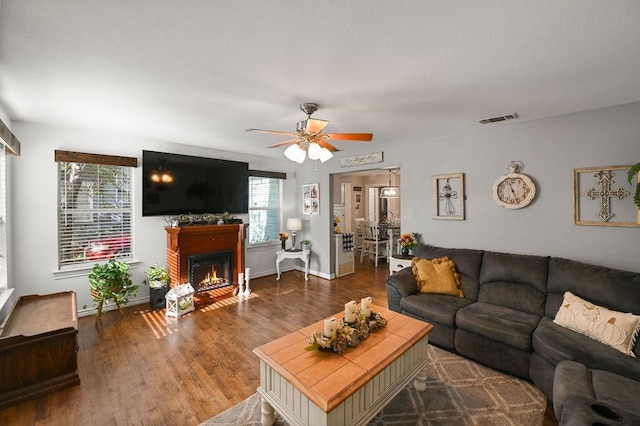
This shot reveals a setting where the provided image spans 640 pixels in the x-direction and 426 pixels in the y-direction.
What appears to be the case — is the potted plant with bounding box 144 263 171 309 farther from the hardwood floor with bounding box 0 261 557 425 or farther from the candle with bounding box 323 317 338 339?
the candle with bounding box 323 317 338 339

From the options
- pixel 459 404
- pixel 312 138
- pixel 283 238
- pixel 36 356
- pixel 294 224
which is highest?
pixel 312 138

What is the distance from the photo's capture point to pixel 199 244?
4.16 metres

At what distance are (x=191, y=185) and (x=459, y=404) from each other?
4.30 m

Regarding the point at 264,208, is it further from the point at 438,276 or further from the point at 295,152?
the point at 438,276

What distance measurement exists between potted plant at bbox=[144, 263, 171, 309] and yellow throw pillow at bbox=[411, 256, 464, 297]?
11.4ft

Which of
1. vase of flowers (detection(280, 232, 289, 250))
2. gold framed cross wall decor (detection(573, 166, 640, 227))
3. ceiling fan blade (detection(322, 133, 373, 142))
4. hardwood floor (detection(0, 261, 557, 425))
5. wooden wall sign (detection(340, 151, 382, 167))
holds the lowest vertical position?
hardwood floor (detection(0, 261, 557, 425))

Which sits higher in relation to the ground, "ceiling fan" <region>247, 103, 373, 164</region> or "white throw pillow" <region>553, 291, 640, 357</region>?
"ceiling fan" <region>247, 103, 373, 164</region>

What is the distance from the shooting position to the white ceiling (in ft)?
4.52

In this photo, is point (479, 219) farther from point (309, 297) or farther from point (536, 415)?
point (309, 297)

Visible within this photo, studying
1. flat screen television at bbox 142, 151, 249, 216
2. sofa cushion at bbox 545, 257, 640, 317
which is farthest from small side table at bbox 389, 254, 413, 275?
flat screen television at bbox 142, 151, 249, 216

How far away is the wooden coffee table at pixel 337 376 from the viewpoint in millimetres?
1451

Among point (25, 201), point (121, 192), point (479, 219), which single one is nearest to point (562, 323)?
point (479, 219)

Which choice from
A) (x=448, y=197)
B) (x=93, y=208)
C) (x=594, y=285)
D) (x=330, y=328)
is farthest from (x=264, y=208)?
(x=594, y=285)

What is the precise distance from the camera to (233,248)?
4.61 meters
